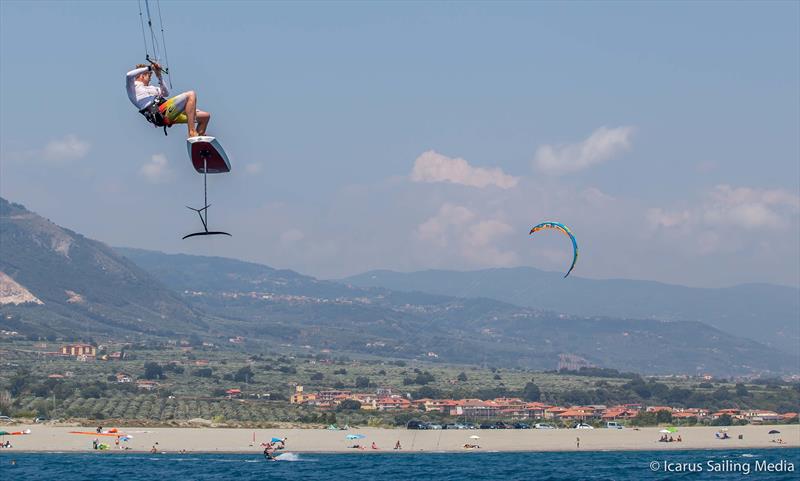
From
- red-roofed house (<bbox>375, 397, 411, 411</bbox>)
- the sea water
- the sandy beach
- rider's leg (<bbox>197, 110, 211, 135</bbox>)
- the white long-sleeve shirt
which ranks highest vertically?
red-roofed house (<bbox>375, 397, 411, 411</bbox>)

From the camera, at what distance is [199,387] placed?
166500 millimetres

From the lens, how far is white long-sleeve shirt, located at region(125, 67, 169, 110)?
86.8 feet

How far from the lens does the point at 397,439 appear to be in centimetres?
10800

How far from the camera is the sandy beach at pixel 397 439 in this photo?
98250 millimetres

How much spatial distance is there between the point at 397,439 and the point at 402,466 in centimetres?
1859

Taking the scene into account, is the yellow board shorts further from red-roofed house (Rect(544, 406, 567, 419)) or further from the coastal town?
red-roofed house (Rect(544, 406, 567, 419))

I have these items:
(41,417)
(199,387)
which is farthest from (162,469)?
(199,387)

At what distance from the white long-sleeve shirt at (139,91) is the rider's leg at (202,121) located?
0.80 meters

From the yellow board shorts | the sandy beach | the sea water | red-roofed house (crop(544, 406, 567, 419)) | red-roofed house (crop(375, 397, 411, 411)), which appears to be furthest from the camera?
red-roofed house (crop(375, 397, 411, 411))

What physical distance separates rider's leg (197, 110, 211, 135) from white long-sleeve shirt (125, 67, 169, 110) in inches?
31.6

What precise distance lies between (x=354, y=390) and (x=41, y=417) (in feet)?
240

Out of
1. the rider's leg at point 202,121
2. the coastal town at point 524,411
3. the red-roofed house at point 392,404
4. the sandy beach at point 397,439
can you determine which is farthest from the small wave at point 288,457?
the rider's leg at point 202,121

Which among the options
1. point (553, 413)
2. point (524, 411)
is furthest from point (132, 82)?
point (524, 411)

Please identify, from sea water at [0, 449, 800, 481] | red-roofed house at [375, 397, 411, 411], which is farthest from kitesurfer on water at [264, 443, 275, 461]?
red-roofed house at [375, 397, 411, 411]
